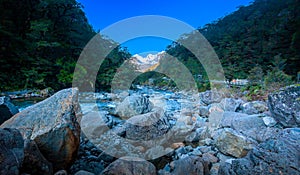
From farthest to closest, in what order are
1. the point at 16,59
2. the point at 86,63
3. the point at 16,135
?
1. the point at 86,63
2. the point at 16,59
3. the point at 16,135

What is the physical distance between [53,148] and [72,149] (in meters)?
0.25

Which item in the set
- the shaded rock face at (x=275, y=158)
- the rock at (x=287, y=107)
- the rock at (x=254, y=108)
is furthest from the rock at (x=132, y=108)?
the shaded rock face at (x=275, y=158)

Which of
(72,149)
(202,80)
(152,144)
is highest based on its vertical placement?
(202,80)

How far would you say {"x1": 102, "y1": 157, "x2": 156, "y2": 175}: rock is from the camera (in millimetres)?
1836

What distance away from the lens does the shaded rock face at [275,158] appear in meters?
1.43

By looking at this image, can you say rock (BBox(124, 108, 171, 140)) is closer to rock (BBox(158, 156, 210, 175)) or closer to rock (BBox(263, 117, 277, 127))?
rock (BBox(158, 156, 210, 175))

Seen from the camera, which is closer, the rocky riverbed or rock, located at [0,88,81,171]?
the rocky riverbed

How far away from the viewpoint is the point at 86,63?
1282 centimetres

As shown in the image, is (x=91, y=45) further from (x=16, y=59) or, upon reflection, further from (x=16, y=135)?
(x=16, y=135)

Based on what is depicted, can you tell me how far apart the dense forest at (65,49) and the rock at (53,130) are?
7.92 metres

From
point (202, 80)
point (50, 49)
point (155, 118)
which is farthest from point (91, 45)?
point (155, 118)

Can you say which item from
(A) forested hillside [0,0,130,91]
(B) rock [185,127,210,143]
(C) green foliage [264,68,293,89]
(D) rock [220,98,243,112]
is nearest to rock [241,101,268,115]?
(D) rock [220,98,243,112]

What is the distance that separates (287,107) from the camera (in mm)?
3264

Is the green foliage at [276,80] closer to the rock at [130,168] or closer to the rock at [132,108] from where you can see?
the rock at [132,108]
